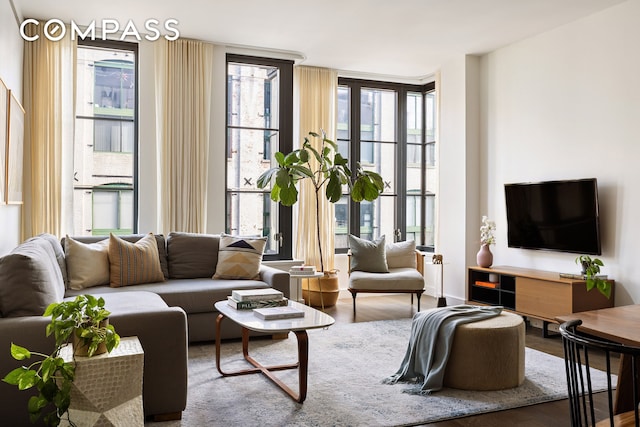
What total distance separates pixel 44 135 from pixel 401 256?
402 cm

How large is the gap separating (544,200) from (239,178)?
3.28 m

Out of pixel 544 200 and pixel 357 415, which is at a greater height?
pixel 544 200

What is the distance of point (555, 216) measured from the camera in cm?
519

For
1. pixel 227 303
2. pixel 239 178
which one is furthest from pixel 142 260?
pixel 239 178

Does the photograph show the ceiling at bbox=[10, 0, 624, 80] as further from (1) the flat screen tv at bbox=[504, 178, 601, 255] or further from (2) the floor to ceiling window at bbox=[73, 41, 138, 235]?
(1) the flat screen tv at bbox=[504, 178, 601, 255]

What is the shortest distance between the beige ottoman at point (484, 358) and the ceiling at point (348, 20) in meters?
2.88

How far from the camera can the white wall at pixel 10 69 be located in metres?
3.84

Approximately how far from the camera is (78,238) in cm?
476

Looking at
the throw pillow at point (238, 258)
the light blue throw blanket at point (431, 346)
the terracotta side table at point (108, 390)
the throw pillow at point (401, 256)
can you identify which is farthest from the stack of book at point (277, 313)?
the throw pillow at point (401, 256)

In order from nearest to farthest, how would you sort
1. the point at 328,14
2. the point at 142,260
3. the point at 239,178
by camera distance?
the point at 142,260 < the point at 328,14 < the point at 239,178

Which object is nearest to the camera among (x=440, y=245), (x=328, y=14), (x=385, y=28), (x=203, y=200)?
(x=328, y=14)

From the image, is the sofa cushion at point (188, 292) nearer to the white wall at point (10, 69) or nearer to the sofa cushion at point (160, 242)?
the sofa cushion at point (160, 242)

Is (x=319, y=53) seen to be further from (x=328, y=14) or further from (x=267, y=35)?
(x=328, y=14)

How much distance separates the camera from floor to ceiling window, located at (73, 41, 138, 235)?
561 cm
